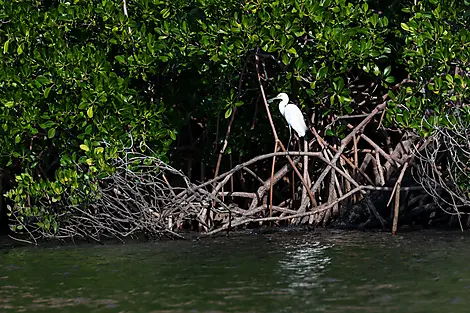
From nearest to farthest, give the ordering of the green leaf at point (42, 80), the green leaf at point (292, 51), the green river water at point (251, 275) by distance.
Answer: the green river water at point (251, 275), the green leaf at point (292, 51), the green leaf at point (42, 80)

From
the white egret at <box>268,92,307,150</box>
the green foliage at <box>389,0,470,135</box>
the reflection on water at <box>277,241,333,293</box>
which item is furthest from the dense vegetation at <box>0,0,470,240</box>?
the reflection on water at <box>277,241,333,293</box>

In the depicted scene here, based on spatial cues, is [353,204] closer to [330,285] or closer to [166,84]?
[166,84]

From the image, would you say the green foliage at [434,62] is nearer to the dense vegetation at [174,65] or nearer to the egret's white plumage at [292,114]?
the dense vegetation at [174,65]

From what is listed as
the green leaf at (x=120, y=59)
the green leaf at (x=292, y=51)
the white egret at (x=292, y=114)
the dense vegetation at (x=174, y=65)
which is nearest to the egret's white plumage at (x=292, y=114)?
the white egret at (x=292, y=114)

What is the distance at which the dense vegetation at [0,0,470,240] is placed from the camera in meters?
9.29

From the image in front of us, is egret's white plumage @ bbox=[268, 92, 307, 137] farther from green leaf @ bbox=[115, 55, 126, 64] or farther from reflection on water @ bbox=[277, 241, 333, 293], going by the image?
green leaf @ bbox=[115, 55, 126, 64]

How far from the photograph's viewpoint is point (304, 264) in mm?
7973

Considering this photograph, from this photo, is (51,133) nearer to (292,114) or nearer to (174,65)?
(174,65)

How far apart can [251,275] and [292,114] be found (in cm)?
293

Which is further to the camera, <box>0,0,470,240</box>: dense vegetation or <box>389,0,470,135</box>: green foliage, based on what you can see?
<box>0,0,470,240</box>: dense vegetation

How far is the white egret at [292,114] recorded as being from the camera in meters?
10.0

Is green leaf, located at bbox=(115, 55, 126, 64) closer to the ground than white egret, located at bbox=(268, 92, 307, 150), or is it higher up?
higher up

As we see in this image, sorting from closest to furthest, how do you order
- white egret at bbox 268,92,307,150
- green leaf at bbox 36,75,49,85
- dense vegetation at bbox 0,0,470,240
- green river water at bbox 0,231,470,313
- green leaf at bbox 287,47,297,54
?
1. green river water at bbox 0,231,470,313
2. dense vegetation at bbox 0,0,470,240
3. green leaf at bbox 287,47,297,54
4. green leaf at bbox 36,75,49,85
5. white egret at bbox 268,92,307,150

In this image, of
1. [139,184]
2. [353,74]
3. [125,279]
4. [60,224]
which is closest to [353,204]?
[353,74]
